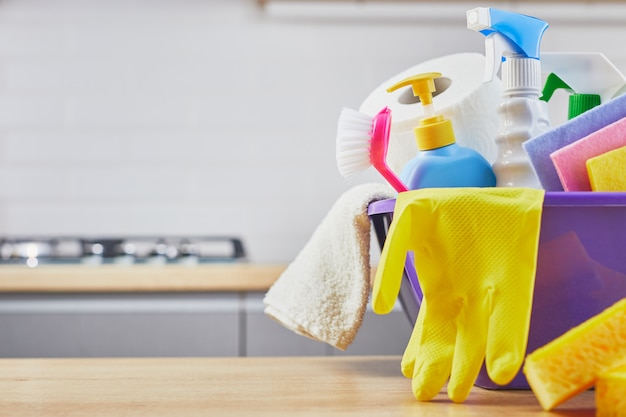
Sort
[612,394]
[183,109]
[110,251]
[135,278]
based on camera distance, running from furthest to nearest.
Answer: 1. [183,109]
2. [110,251]
3. [135,278]
4. [612,394]

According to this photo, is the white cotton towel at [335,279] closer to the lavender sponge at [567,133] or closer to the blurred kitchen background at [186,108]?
the lavender sponge at [567,133]

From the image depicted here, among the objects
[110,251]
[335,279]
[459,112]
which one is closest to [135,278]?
[110,251]

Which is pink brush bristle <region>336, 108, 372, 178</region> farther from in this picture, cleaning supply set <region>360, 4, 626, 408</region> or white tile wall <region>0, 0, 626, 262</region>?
white tile wall <region>0, 0, 626, 262</region>

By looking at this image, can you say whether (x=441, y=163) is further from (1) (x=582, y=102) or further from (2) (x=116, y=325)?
(2) (x=116, y=325)

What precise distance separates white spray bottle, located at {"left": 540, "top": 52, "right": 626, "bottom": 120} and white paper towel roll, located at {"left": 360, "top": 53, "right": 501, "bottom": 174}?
0.15 feet

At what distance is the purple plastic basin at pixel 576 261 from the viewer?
0.46 m

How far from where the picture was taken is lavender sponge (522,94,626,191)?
0.51m

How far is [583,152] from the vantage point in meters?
0.50

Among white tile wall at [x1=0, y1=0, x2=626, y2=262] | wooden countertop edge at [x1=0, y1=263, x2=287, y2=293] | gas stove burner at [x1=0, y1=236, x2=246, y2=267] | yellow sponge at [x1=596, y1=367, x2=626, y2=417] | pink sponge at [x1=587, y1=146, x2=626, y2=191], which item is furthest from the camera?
white tile wall at [x1=0, y1=0, x2=626, y2=262]

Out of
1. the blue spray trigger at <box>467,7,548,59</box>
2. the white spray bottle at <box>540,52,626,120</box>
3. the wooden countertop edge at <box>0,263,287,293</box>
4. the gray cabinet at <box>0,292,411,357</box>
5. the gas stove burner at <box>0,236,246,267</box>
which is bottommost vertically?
the gray cabinet at <box>0,292,411,357</box>

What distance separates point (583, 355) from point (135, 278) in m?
1.34

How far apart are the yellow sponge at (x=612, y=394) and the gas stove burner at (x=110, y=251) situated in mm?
1469

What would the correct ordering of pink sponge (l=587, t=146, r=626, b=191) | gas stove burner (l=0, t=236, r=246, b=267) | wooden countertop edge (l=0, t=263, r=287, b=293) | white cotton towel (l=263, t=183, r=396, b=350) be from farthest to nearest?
gas stove burner (l=0, t=236, r=246, b=267) → wooden countertop edge (l=0, t=263, r=287, b=293) → white cotton towel (l=263, t=183, r=396, b=350) → pink sponge (l=587, t=146, r=626, b=191)

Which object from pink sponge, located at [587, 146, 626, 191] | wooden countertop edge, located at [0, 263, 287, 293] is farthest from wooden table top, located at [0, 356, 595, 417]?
Result: wooden countertop edge, located at [0, 263, 287, 293]
